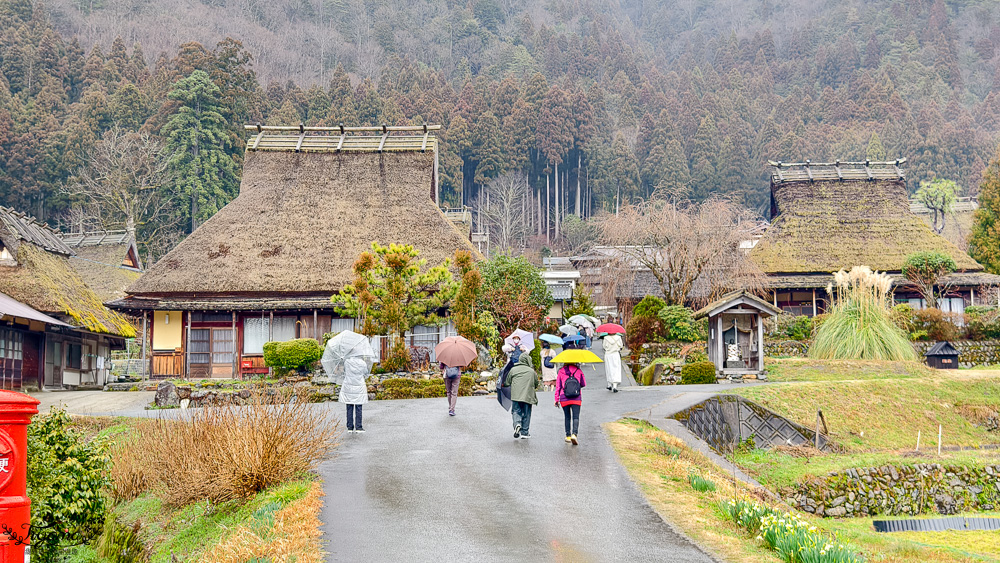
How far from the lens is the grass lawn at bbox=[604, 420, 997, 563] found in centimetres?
795

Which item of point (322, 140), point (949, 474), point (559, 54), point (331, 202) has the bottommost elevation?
point (949, 474)

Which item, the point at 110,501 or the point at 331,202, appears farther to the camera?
the point at 331,202

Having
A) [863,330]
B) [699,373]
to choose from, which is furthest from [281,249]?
[863,330]

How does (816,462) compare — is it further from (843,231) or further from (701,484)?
(843,231)

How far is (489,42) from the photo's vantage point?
104000 millimetres

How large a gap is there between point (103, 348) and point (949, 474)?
30.0 metres

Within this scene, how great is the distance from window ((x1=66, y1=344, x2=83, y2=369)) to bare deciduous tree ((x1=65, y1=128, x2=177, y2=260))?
18732 mm

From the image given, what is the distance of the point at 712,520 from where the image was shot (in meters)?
8.58

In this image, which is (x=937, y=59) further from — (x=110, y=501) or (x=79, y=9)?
(x=110, y=501)

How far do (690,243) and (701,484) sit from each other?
2092 centimetres

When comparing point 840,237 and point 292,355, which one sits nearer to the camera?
point 292,355

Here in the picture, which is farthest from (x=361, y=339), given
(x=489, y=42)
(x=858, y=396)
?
(x=489, y=42)

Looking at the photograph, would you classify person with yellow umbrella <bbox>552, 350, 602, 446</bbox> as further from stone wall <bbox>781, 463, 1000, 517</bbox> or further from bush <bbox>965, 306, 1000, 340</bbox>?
bush <bbox>965, 306, 1000, 340</bbox>

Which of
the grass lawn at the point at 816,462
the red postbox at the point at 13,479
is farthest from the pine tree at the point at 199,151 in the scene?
the red postbox at the point at 13,479
